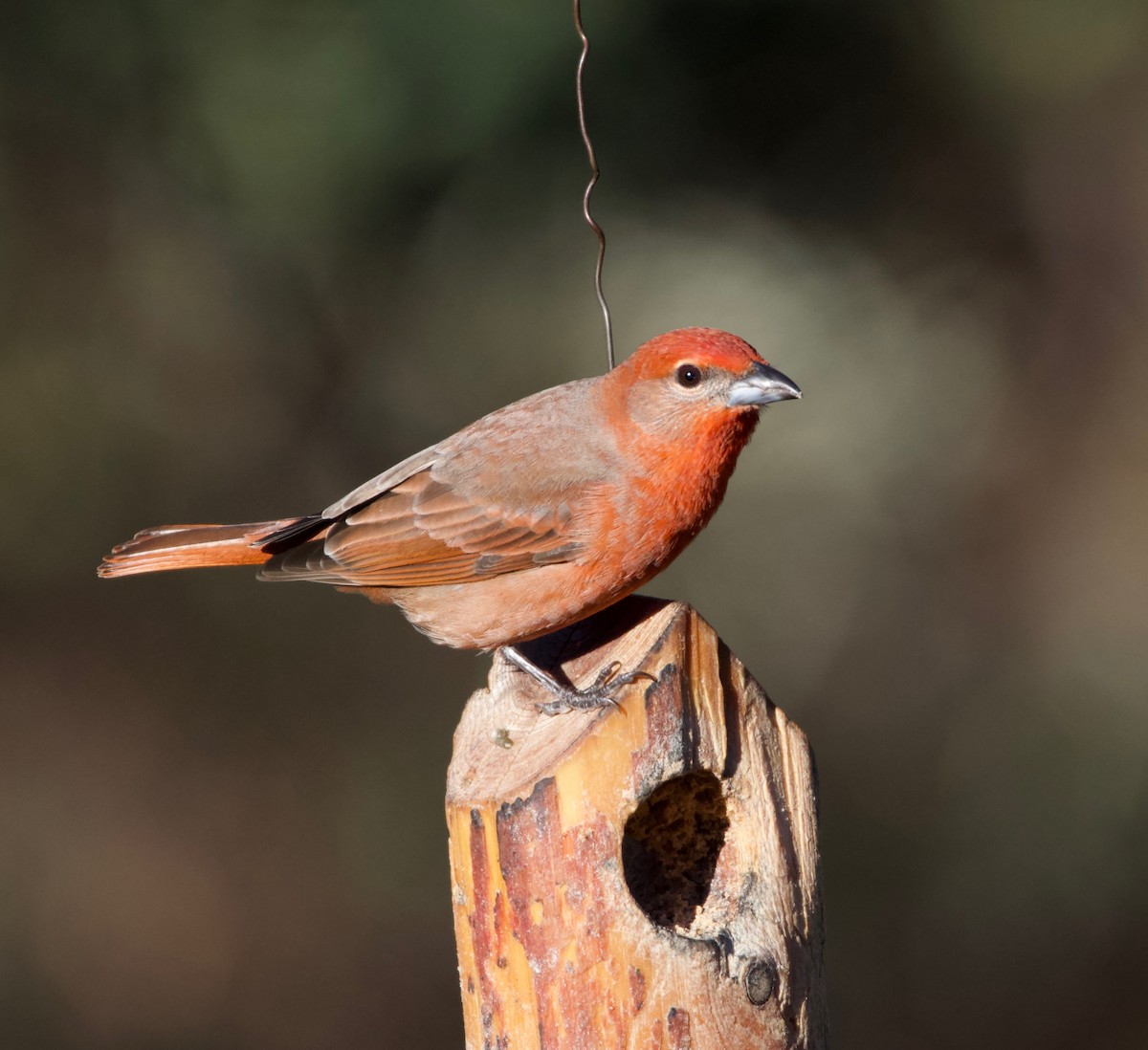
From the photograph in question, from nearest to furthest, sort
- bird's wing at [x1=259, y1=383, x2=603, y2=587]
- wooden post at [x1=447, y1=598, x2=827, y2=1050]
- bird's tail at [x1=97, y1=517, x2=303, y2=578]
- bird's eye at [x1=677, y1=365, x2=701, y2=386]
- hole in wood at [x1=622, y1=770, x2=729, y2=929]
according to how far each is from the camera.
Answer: wooden post at [x1=447, y1=598, x2=827, y2=1050] < hole in wood at [x1=622, y1=770, x2=729, y2=929] < bird's eye at [x1=677, y1=365, x2=701, y2=386] < bird's wing at [x1=259, y1=383, x2=603, y2=587] < bird's tail at [x1=97, y1=517, x2=303, y2=578]

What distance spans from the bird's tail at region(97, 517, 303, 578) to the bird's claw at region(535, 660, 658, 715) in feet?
3.93

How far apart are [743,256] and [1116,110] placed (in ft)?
6.85

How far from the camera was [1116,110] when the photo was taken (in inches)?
271

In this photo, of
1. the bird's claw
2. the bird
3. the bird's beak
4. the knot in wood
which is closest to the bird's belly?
the bird

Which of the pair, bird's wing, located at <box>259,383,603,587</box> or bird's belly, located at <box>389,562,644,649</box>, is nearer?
bird's belly, located at <box>389,562,644,649</box>

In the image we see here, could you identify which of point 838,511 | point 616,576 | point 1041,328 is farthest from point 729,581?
point 616,576

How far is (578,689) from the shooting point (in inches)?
140

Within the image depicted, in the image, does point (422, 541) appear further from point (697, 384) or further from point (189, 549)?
point (697, 384)

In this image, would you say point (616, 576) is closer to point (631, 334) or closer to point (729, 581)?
point (631, 334)

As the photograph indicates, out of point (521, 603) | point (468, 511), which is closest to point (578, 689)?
point (521, 603)

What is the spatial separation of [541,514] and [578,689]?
0.57 m

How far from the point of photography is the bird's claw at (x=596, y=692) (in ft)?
10.2

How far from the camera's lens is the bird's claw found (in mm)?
3123

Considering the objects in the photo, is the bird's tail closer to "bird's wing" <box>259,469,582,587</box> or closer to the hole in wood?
"bird's wing" <box>259,469,582,587</box>
